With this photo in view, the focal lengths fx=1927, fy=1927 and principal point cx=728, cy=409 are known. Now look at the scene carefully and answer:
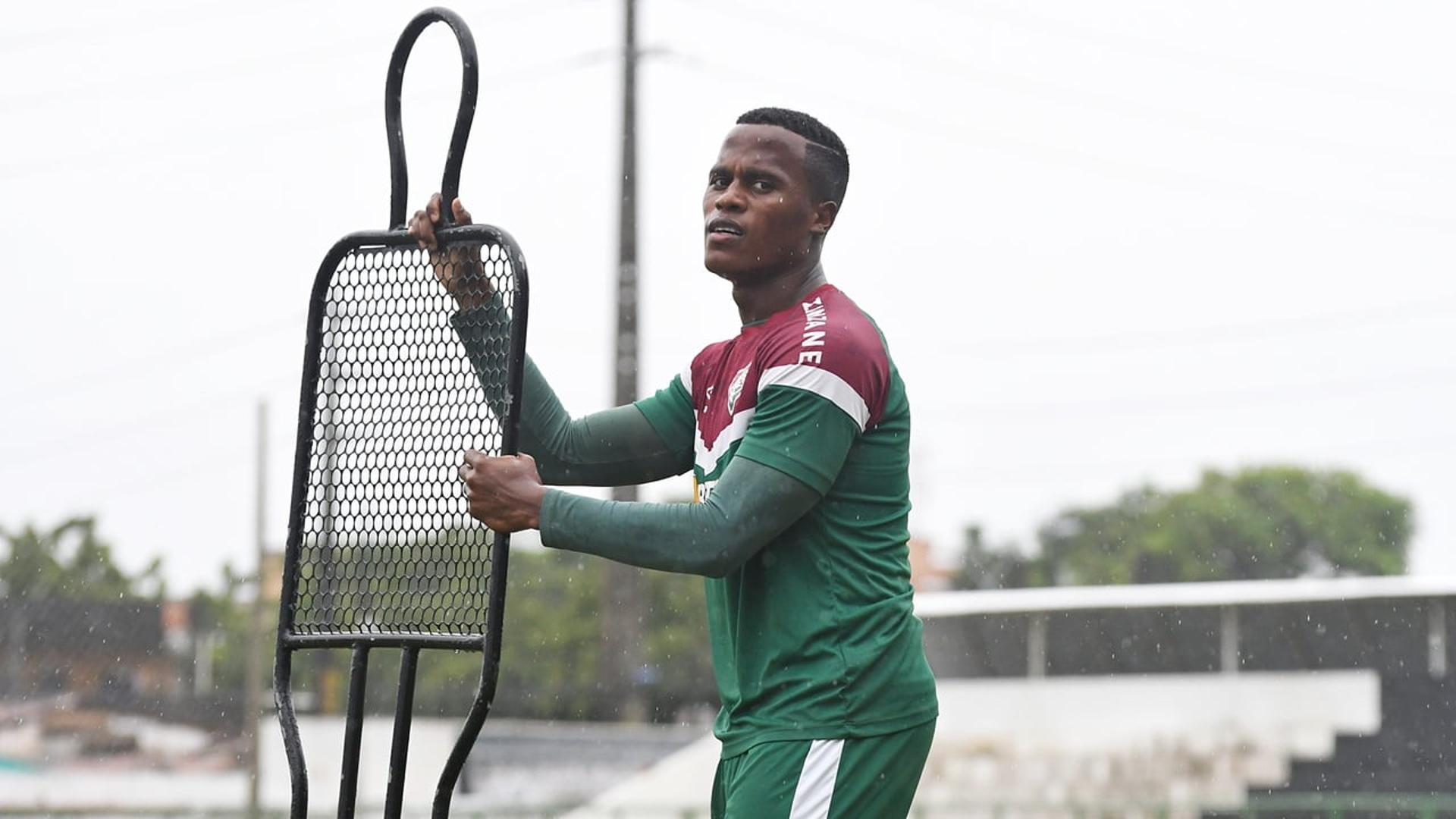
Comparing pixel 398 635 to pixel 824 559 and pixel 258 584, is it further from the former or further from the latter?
pixel 258 584

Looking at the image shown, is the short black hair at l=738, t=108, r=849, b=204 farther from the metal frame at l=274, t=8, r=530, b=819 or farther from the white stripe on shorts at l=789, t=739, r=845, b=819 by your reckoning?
the white stripe on shorts at l=789, t=739, r=845, b=819

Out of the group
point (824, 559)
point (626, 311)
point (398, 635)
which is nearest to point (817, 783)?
point (824, 559)

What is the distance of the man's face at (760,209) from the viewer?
342 centimetres

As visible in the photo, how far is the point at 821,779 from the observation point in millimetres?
3213

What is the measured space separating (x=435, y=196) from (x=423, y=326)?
0.92 ft

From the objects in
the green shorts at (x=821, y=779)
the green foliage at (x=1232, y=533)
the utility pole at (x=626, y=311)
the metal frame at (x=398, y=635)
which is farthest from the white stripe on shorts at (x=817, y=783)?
the green foliage at (x=1232, y=533)

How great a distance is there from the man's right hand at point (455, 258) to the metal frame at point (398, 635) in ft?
0.07

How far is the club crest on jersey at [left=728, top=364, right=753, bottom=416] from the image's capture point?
337 centimetres

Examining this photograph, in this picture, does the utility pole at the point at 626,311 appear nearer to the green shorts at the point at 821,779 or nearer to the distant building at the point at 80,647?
the distant building at the point at 80,647

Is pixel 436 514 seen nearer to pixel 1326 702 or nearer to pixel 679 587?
pixel 1326 702

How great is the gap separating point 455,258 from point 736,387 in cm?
60

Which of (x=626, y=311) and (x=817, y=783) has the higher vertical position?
(x=626, y=311)

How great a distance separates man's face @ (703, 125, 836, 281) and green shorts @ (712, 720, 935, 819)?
0.85 metres

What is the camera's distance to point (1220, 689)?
747 inches
